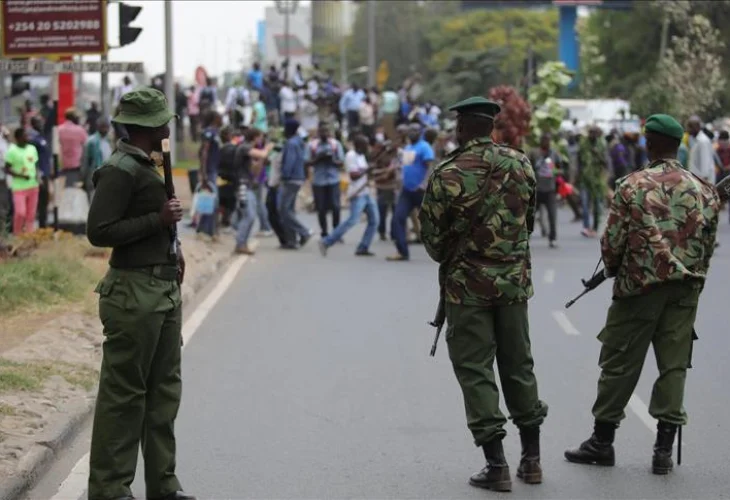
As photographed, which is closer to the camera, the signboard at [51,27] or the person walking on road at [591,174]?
the signboard at [51,27]

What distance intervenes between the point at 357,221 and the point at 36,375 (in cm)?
1155

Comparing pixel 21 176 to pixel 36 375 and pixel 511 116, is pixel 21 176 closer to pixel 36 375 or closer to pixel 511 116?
pixel 511 116

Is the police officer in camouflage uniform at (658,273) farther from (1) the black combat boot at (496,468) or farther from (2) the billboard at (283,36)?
(2) the billboard at (283,36)

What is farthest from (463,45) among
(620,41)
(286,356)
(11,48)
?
(286,356)

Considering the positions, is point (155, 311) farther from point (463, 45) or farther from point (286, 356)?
point (463, 45)

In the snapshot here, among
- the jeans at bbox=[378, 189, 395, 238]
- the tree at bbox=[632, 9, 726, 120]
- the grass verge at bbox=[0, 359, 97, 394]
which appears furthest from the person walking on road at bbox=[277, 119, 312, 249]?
the tree at bbox=[632, 9, 726, 120]

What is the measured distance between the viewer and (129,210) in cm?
718

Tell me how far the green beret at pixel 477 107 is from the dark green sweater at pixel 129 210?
151cm

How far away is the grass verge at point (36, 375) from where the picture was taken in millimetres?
10242

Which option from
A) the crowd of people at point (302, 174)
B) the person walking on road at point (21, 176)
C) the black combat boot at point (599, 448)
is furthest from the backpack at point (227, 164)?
the black combat boot at point (599, 448)

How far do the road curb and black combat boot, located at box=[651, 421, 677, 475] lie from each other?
3080mm

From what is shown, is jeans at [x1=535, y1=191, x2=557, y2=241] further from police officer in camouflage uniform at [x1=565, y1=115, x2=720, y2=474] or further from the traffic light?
→ police officer in camouflage uniform at [x1=565, y1=115, x2=720, y2=474]

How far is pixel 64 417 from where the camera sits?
9516mm

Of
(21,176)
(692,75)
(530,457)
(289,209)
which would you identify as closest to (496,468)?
(530,457)
